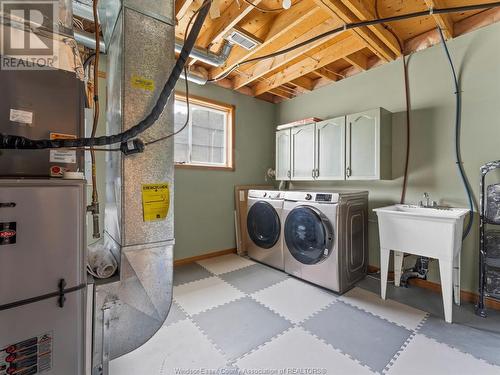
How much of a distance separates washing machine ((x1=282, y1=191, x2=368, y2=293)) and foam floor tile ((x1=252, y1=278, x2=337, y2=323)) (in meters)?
0.12

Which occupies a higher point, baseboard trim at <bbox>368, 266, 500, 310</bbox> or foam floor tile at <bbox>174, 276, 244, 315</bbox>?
baseboard trim at <bbox>368, 266, 500, 310</bbox>

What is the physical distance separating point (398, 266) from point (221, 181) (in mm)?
2440

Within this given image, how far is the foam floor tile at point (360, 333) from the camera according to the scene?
1.51 metres

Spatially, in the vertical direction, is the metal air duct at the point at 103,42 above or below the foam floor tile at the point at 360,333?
above

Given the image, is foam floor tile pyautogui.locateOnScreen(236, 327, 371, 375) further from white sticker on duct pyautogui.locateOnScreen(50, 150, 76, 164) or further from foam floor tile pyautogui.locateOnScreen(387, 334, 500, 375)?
Answer: white sticker on duct pyautogui.locateOnScreen(50, 150, 76, 164)

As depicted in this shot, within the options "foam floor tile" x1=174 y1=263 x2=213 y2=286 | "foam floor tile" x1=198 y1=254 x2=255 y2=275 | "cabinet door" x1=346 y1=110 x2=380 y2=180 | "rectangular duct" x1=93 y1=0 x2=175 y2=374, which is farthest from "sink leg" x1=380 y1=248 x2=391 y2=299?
"rectangular duct" x1=93 y1=0 x2=175 y2=374

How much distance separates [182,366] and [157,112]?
148 cm

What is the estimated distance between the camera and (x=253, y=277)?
8.87 ft

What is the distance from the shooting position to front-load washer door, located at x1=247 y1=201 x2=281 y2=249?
291 centimetres

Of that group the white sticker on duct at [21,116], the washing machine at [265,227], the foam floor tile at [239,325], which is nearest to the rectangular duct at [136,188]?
the white sticker on duct at [21,116]

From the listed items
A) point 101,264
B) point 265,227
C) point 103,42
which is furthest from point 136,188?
point 265,227

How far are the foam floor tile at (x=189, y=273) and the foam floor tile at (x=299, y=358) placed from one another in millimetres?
1303

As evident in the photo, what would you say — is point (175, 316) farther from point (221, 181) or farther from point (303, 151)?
point (303, 151)

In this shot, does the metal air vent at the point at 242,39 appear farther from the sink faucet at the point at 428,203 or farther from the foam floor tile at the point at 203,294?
the foam floor tile at the point at 203,294
